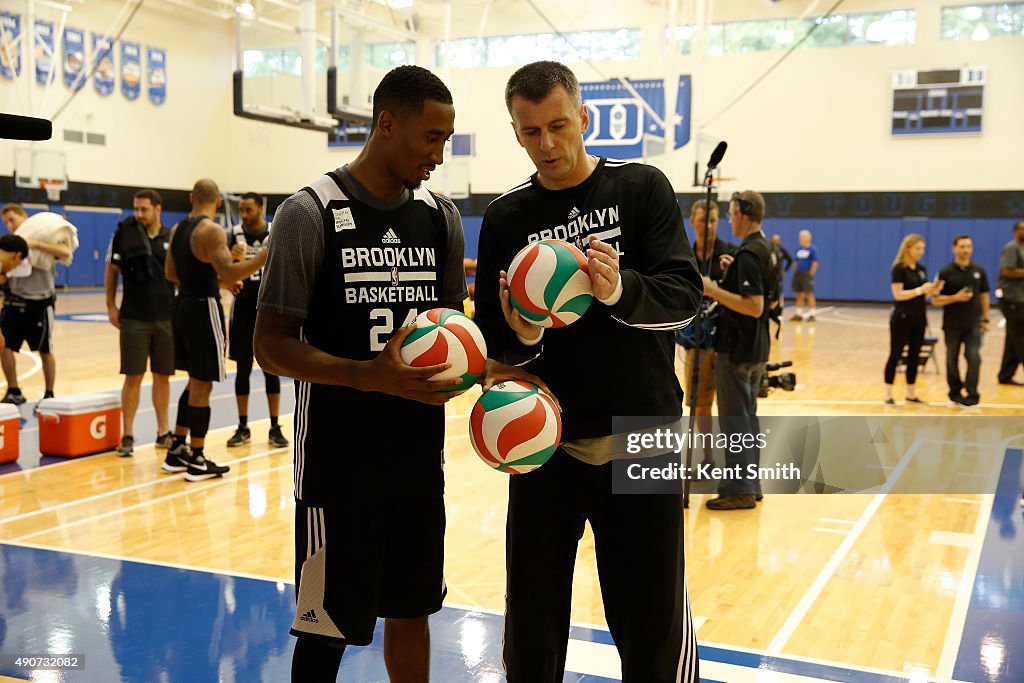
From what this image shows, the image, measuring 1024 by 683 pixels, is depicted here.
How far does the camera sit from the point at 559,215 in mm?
2691

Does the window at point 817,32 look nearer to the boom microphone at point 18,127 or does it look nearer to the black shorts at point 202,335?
the black shorts at point 202,335

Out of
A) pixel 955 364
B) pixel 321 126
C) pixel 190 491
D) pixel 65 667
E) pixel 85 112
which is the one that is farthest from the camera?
pixel 85 112

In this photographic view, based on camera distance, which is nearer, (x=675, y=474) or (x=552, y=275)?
(x=552, y=275)

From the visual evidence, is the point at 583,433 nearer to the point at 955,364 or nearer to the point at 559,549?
the point at 559,549

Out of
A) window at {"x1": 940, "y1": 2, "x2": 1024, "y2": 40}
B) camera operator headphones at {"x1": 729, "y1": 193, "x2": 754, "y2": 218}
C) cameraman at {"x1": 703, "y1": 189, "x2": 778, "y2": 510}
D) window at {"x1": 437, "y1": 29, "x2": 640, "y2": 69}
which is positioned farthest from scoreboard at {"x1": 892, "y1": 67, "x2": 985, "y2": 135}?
camera operator headphones at {"x1": 729, "y1": 193, "x2": 754, "y2": 218}

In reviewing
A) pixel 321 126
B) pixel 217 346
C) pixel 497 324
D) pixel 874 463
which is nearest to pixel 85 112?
pixel 321 126

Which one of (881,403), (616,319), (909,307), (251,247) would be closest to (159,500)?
(251,247)

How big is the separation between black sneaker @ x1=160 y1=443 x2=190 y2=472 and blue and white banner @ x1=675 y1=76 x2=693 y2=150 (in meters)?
12.7

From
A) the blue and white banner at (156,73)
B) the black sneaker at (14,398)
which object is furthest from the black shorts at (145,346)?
the blue and white banner at (156,73)

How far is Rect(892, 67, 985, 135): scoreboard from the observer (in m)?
24.5

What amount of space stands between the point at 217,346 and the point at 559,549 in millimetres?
5127

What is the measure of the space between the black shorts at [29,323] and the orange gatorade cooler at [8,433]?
224 cm

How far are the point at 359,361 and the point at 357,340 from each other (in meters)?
0.13

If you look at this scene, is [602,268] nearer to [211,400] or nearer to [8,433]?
[8,433]
